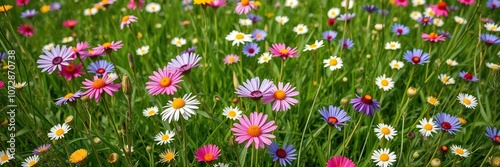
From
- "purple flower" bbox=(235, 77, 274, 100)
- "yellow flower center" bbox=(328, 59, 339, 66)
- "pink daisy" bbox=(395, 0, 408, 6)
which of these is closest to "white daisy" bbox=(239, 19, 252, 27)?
"yellow flower center" bbox=(328, 59, 339, 66)

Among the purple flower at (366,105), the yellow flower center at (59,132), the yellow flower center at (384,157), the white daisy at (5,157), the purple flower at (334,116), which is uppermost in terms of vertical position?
the purple flower at (366,105)

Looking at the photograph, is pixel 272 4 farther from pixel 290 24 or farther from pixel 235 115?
pixel 235 115

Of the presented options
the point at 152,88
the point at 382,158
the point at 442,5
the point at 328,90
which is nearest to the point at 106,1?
the point at 152,88

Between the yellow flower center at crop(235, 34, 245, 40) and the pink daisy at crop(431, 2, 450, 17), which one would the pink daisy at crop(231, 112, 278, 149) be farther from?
the pink daisy at crop(431, 2, 450, 17)

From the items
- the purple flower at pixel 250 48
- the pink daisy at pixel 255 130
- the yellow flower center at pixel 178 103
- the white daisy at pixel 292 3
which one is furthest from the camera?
the white daisy at pixel 292 3

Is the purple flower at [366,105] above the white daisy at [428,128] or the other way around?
above

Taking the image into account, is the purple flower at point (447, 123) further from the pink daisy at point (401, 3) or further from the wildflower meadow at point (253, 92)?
the pink daisy at point (401, 3)

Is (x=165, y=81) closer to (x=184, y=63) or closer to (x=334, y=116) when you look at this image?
(x=184, y=63)

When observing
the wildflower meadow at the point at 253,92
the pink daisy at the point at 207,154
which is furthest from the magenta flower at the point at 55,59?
the pink daisy at the point at 207,154

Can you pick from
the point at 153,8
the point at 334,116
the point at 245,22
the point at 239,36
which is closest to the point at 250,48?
the point at 239,36
